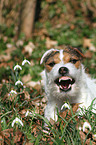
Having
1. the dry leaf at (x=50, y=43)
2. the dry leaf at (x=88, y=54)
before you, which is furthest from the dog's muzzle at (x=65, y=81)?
the dry leaf at (x=50, y=43)

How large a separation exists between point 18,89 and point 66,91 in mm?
969

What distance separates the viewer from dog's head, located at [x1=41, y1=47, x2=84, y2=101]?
3611mm

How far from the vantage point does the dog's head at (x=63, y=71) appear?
11.8 ft

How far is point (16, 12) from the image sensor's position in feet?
30.1

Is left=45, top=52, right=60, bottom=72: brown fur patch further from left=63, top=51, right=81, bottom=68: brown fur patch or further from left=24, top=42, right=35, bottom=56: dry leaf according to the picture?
left=24, top=42, right=35, bottom=56: dry leaf

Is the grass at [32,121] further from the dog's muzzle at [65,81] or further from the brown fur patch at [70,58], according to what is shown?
the brown fur patch at [70,58]

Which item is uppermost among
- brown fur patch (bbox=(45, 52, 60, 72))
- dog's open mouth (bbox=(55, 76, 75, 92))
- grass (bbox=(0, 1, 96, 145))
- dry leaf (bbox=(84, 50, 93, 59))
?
dry leaf (bbox=(84, 50, 93, 59))

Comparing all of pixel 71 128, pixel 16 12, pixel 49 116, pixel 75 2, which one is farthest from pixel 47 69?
pixel 75 2

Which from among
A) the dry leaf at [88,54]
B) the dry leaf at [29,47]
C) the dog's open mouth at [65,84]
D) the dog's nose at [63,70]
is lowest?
the dog's open mouth at [65,84]

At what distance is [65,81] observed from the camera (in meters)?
3.72

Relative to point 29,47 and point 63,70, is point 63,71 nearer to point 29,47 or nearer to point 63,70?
point 63,70

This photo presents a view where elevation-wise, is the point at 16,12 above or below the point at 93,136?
above

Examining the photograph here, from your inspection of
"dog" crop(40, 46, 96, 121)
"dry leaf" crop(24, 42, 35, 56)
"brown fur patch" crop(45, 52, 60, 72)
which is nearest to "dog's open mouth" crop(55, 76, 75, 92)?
"dog" crop(40, 46, 96, 121)

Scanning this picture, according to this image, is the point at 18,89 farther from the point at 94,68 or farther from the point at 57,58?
the point at 94,68
